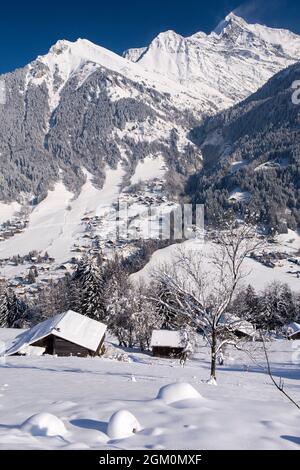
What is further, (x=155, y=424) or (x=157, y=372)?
(x=157, y=372)

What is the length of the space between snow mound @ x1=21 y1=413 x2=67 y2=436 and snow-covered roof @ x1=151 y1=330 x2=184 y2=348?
47.7m

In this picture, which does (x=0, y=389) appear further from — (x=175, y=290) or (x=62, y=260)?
(x=62, y=260)

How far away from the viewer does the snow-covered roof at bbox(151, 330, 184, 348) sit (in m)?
53.1

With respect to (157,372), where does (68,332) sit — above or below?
above

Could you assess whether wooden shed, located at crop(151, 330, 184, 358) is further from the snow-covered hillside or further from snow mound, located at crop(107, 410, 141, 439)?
the snow-covered hillside

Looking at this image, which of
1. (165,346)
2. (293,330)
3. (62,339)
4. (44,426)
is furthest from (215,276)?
(293,330)

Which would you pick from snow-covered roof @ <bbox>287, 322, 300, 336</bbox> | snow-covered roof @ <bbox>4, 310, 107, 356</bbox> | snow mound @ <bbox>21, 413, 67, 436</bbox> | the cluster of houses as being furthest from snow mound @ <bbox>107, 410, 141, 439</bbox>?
snow-covered roof @ <bbox>287, 322, 300, 336</bbox>

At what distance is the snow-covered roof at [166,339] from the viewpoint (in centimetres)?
5309

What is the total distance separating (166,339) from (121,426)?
49.4m

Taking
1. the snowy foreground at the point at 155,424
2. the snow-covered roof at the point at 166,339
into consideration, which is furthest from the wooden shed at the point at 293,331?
the snowy foreground at the point at 155,424

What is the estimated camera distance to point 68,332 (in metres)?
43.4

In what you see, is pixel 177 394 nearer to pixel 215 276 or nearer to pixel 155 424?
pixel 155 424

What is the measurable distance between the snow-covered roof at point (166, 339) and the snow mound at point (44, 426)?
157ft
